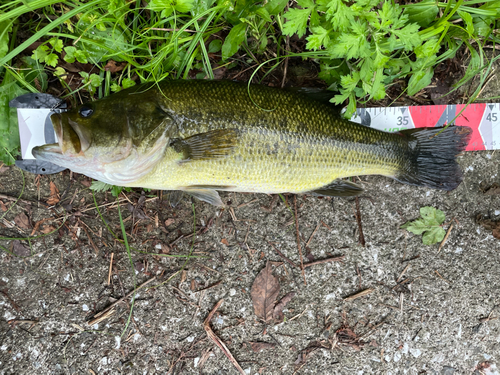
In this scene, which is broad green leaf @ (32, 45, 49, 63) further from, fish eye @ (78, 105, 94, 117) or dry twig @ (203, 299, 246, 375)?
dry twig @ (203, 299, 246, 375)

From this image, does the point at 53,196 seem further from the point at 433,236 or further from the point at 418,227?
the point at 433,236

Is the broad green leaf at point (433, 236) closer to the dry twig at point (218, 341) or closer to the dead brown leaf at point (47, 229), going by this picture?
the dry twig at point (218, 341)

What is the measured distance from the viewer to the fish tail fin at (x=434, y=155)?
103 inches

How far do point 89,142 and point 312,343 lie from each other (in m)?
2.60

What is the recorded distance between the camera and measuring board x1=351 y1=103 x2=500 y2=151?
276 cm

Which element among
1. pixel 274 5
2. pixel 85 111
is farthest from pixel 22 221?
pixel 274 5

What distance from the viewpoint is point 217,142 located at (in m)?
2.13

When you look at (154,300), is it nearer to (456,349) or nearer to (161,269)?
(161,269)

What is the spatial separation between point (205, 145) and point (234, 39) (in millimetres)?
868

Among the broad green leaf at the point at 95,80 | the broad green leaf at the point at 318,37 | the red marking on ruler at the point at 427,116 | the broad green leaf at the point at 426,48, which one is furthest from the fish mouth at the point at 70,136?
the red marking on ruler at the point at 427,116

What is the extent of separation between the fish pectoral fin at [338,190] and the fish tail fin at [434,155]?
0.45 m

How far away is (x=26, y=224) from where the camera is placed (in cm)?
267

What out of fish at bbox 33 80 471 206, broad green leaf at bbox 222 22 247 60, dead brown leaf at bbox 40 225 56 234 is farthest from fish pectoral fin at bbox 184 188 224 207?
dead brown leaf at bbox 40 225 56 234

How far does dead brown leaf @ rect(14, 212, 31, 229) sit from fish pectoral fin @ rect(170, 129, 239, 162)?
5.49 feet
